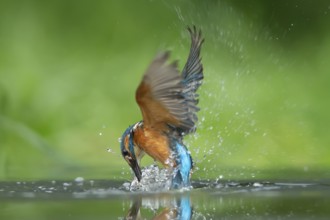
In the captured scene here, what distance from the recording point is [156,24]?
7.78 m

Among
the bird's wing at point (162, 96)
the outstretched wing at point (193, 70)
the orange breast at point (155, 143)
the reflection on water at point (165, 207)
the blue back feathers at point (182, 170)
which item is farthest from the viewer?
the outstretched wing at point (193, 70)

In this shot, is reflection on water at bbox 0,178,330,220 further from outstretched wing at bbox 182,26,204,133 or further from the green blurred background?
the green blurred background

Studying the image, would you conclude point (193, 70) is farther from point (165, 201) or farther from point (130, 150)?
point (165, 201)

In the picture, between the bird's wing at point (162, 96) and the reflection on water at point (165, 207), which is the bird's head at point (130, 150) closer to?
the bird's wing at point (162, 96)

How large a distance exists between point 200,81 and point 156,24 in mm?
2093

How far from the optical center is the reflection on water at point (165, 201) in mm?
Answer: 4281

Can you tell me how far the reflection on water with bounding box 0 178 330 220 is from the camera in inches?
169

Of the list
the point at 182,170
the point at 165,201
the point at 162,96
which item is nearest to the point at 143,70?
the point at 182,170

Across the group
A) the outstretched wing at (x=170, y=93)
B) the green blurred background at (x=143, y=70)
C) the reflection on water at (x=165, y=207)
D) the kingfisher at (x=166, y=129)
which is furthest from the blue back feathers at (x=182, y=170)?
the green blurred background at (x=143, y=70)

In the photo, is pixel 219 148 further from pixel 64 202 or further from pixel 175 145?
pixel 64 202

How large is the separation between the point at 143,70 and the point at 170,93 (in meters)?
2.62

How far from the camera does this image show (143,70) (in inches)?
301

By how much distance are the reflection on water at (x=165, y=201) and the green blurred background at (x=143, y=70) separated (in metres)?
1.43

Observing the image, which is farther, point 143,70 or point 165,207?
point 143,70
